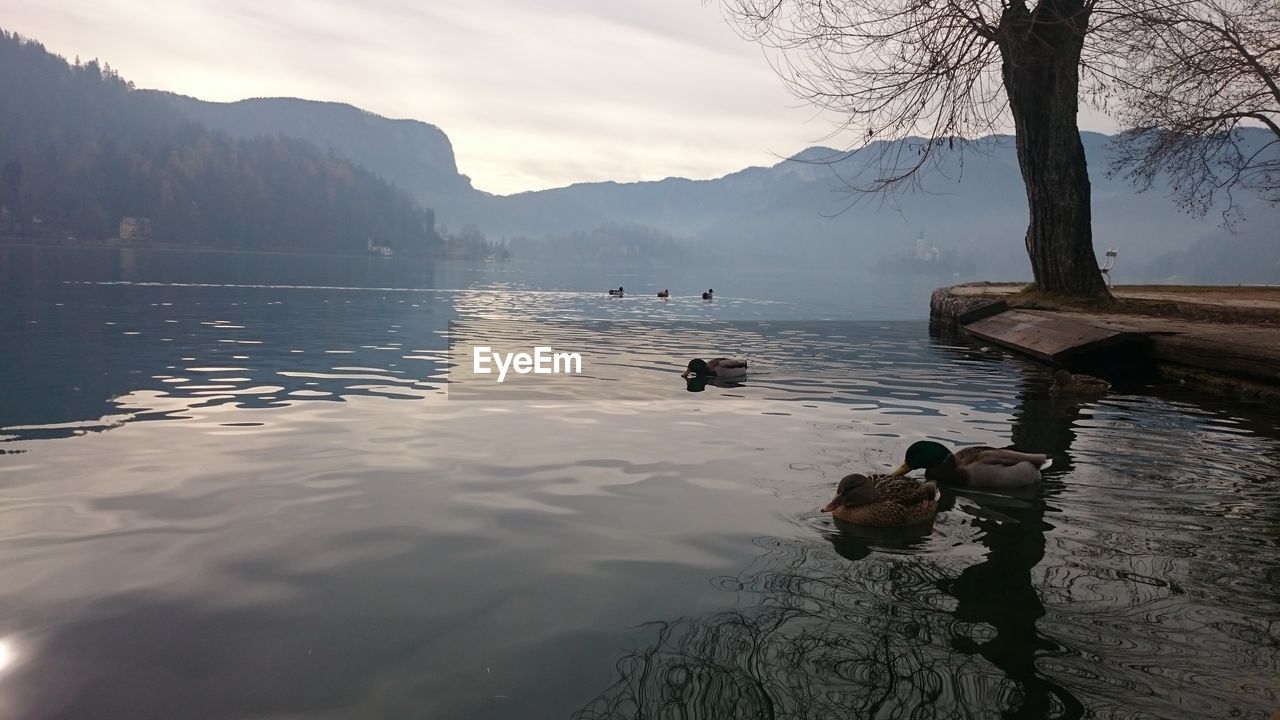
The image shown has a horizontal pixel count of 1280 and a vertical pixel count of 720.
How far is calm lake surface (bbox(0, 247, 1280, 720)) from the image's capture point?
521 centimetres

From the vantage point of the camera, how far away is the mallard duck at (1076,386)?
17078 millimetres

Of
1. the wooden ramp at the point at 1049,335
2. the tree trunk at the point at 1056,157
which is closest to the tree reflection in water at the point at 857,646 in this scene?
the wooden ramp at the point at 1049,335

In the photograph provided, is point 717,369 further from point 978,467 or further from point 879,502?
point 879,502

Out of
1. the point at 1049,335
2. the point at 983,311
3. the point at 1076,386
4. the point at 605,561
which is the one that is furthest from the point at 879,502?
the point at 983,311

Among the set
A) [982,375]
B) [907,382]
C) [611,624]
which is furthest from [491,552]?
[982,375]

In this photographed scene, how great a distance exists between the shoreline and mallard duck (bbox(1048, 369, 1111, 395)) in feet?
7.28

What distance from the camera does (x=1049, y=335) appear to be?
70.3 feet

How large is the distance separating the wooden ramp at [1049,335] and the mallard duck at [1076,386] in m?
2.34

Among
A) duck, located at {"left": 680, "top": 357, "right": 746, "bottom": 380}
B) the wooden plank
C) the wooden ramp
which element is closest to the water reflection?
duck, located at {"left": 680, "top": 357, "right": 746, "bottom": 380}

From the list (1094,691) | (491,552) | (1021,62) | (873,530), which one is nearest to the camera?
(1094,691)

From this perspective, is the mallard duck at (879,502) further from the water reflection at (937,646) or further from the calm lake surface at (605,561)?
the water reflection at (937,646)

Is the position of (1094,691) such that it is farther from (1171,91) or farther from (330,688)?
(1171,91)

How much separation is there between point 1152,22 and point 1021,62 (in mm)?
3094

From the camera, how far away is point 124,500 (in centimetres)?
895
